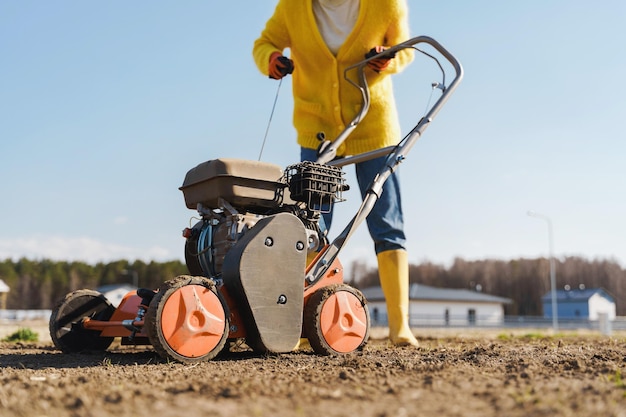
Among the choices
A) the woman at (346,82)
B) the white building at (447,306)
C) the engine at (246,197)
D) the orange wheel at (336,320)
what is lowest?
the white building at (447,306)

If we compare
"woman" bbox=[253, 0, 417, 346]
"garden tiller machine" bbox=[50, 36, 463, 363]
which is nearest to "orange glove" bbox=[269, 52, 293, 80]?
"woman" bbox=[253, 0, 417, 346]

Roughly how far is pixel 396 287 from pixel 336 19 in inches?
100

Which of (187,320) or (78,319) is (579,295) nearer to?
(78,319)

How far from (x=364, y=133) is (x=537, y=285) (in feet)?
267

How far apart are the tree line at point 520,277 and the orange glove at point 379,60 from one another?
247 feet

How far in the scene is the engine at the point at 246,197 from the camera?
165 inches

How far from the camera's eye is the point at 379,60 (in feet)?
18.6

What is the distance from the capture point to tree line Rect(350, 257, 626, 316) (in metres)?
80.8

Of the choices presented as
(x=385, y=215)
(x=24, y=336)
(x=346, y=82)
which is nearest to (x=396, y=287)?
(x=385, y=215)

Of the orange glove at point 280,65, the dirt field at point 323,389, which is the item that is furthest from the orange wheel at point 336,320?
the orange glove at point 280,65

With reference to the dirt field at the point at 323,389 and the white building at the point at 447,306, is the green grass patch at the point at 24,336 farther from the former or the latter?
the white building at the point at 447,306

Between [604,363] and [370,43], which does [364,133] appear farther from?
[604,363]

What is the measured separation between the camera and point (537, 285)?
81.4 m

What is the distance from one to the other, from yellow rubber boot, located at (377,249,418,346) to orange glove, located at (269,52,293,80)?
1799mm
